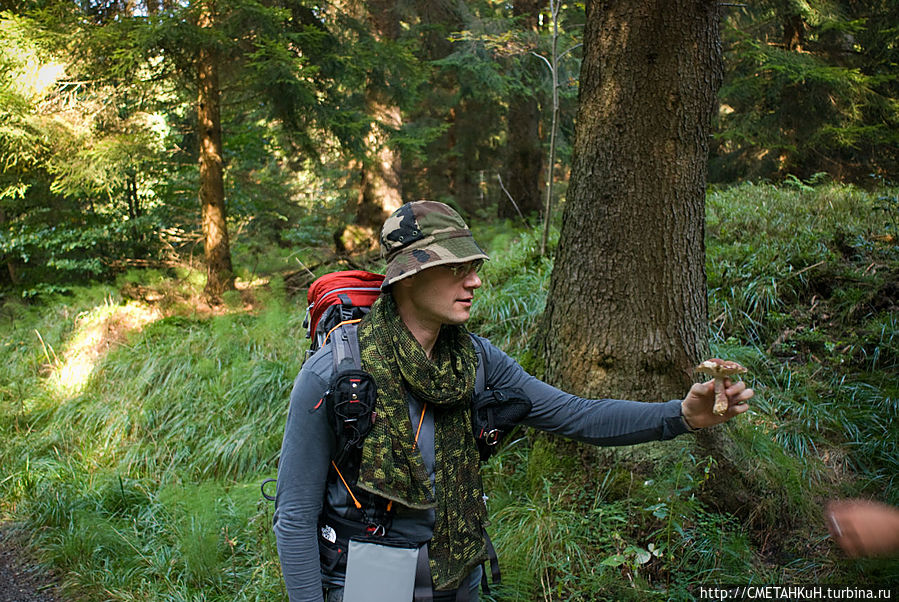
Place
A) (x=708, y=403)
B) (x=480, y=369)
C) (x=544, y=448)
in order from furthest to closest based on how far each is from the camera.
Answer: (x=544, y=448) → (x=480, y=369) → (x=708, y=403)

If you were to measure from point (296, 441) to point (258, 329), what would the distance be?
6138 millimetres

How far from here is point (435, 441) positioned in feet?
6.84

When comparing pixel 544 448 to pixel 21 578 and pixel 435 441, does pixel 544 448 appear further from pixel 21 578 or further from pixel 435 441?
pixel 21 578

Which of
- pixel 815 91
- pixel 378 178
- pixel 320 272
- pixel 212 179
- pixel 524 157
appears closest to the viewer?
pixel 212 179

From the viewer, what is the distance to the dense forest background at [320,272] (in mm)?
3564

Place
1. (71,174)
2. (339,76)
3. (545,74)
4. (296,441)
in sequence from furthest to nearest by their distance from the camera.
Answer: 1. (545,74)
2. (339,76)
3. (71,174)
4. (296,441)

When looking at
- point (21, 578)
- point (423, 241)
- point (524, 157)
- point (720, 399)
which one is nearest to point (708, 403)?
point (720, 399)

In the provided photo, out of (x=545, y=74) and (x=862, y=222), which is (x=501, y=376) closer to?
(x=862, y=222)

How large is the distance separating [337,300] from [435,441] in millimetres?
667

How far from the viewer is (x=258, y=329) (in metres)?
7.75

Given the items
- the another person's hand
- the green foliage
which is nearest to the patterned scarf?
the another person's hand

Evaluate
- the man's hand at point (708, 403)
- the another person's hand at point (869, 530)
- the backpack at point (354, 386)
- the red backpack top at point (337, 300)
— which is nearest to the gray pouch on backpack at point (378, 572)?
the backpack at point (354, 386)

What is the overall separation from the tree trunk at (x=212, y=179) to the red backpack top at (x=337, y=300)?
755 centimetres

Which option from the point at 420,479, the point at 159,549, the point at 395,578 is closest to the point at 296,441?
the point at 420,479
